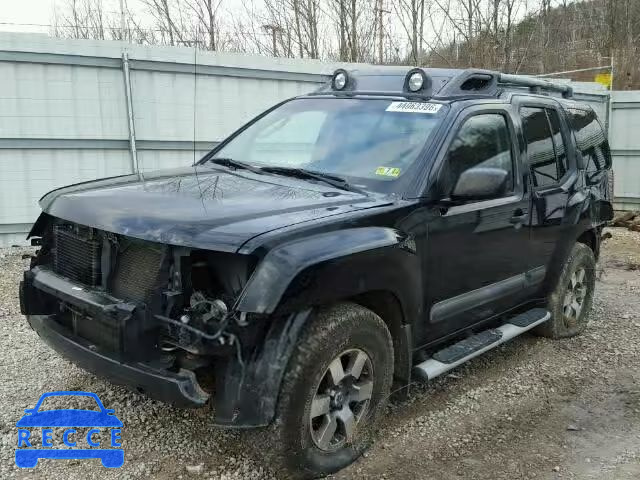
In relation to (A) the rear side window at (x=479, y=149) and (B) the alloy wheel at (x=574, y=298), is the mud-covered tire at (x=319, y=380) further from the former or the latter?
(B) the alloy wheel at (x=574, y=298)

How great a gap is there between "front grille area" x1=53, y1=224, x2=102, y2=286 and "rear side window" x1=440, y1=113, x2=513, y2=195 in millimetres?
1891

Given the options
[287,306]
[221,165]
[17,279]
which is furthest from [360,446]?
[17,279]

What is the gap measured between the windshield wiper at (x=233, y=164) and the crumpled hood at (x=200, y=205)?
15 cm

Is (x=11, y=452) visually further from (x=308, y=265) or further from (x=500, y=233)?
(x=500, y=233)

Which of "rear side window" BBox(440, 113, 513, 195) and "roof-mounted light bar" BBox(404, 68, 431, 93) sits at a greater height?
"roof-mounted light bar" BBox(404, 68, 431, 93)

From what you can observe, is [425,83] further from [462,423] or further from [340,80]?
[462,423]

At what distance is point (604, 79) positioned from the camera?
14.4 metres

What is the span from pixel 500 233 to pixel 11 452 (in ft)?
10.1

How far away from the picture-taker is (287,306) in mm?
2639

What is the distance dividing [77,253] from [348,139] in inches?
68.3

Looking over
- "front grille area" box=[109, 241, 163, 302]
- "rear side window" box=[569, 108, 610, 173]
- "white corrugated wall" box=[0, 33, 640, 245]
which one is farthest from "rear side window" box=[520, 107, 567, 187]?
"white corrugated wall" box=[0, 33, 640, 245]

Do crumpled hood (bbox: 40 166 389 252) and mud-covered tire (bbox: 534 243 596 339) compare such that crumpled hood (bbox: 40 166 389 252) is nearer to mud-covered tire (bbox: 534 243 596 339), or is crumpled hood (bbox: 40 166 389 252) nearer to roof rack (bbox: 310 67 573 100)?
roof rack (bbox: 310 67 573 100)

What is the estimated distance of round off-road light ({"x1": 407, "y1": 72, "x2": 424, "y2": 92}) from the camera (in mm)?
4020

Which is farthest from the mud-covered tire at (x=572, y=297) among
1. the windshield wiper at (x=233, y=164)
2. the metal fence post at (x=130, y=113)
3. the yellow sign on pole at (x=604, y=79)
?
the yellow sign on pole at (x=604, y=79)
